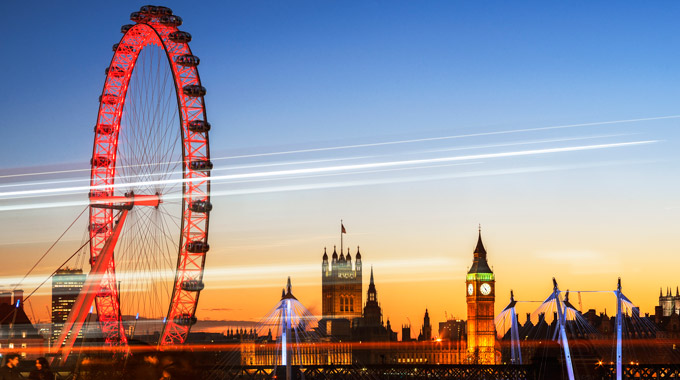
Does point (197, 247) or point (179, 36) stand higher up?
point (179, 36)

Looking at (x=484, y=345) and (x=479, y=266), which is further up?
(x=479, y=266)

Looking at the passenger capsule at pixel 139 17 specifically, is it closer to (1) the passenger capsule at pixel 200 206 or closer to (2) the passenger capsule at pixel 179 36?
(2) the passenger capsule at pixel 179 36

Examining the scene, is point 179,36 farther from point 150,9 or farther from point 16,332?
point 16,332

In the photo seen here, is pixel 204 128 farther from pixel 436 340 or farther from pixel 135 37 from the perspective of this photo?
pixel 436 340

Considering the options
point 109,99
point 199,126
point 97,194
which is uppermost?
point 109,99

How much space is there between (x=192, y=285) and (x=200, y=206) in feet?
12.7

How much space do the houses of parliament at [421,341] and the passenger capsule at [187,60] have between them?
101365 millimetres

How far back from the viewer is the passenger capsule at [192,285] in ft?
163

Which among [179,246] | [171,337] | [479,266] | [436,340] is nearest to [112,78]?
[179,246]

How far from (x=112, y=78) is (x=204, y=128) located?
5.19 m

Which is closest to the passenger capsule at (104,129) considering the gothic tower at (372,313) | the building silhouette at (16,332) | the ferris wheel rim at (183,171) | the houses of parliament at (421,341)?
the ferris wheel rim at (183,171)

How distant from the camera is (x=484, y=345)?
167500mm

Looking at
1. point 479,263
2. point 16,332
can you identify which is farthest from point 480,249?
point 16,332

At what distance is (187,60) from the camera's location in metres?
48.8
